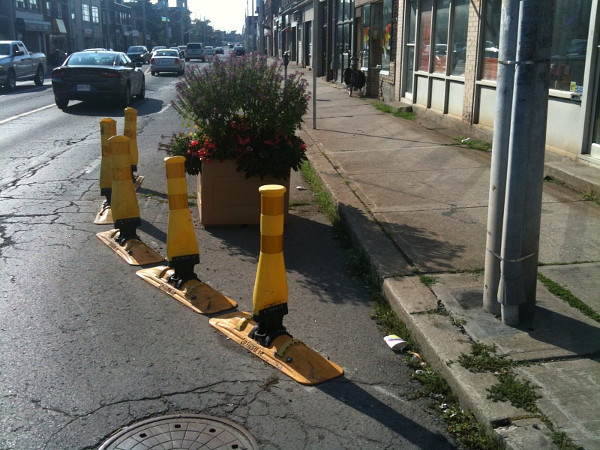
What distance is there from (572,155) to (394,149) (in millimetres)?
3105

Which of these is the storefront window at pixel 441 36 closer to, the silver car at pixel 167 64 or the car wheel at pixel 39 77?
the car wheel at pixel 39 77

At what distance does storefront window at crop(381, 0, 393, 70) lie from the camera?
720 inches

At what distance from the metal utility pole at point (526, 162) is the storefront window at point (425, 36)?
11298 millimetres

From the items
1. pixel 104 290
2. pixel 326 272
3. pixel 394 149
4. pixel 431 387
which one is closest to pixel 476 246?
pixel 326 272

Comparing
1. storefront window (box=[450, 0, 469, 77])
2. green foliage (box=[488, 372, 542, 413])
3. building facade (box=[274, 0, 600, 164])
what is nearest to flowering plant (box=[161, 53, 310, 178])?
building facade (box=[274, 0, 600, 164])

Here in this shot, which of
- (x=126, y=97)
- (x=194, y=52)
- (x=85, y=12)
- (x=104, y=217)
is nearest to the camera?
(x=104, y=217)

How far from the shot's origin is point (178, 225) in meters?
5.25

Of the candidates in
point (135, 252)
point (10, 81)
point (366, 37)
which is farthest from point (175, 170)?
point (10, 81)

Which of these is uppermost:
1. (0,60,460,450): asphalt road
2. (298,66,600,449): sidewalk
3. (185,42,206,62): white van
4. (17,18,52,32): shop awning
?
(17,18,52,32): shop awning

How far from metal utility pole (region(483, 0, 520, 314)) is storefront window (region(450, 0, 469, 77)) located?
9.10 m

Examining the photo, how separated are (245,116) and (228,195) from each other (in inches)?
34.5

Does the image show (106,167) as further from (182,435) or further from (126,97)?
(126,97)

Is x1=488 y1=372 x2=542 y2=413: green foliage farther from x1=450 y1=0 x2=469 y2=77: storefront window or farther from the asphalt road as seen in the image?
x1=450 y1=0 x2=469 y2=77: storefront window

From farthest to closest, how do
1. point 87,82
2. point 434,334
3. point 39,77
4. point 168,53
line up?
1. point 168,53
2. point 39,77
3. point 87,82
4. point 434,334
